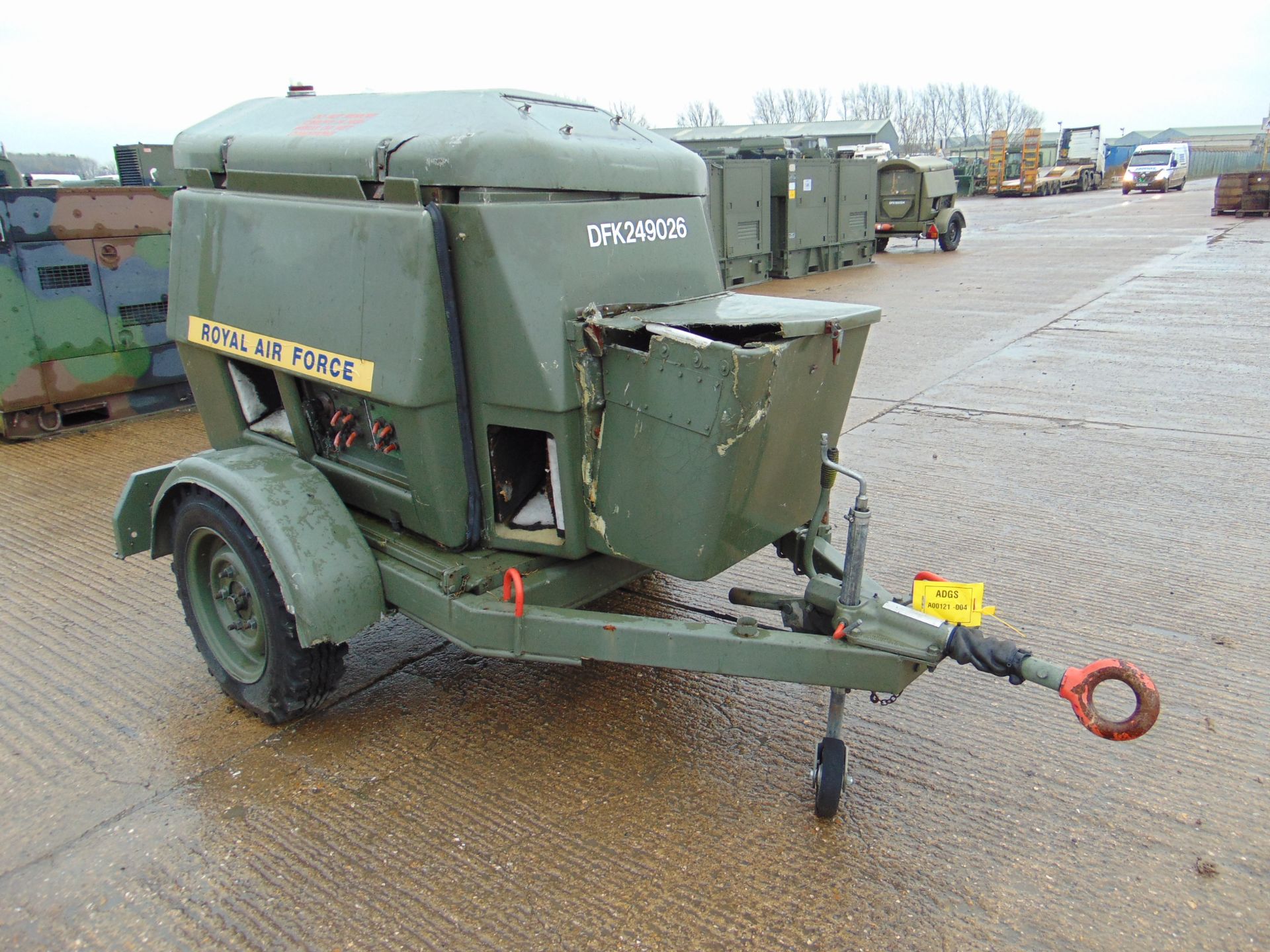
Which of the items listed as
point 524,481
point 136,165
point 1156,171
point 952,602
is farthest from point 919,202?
point 1156,171

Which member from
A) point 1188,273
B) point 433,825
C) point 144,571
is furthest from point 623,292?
point 1188,273

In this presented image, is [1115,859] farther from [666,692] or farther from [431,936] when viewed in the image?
[431,936]

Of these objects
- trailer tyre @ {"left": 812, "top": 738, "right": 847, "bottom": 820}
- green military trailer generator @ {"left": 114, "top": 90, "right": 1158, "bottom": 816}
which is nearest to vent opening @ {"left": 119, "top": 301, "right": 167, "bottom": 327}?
green military trailer generator @ {"left": 114, "top": 90, "right": 1158, "bottom": 816}

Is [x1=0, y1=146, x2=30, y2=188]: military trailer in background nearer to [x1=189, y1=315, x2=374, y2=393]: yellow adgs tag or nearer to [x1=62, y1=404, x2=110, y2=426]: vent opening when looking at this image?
[x1=62, y1=404, x2=110, y2=426]: vent opening

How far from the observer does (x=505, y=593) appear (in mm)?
2988

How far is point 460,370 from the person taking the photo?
297 centimetres

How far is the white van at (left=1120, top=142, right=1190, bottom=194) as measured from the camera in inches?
1363

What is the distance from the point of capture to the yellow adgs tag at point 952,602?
2572 millimetres

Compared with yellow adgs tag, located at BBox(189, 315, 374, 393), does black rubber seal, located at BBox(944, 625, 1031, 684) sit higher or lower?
lower

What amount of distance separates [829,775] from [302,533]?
5.98ft

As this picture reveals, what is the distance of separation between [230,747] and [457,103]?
7.49 feet

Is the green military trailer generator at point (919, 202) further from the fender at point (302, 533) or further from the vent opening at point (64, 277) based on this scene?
the fender at point (302, 533)

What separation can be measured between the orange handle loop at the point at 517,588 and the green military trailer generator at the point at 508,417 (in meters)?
0.01

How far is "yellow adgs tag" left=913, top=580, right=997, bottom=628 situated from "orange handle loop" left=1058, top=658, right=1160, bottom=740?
1.00 ft
